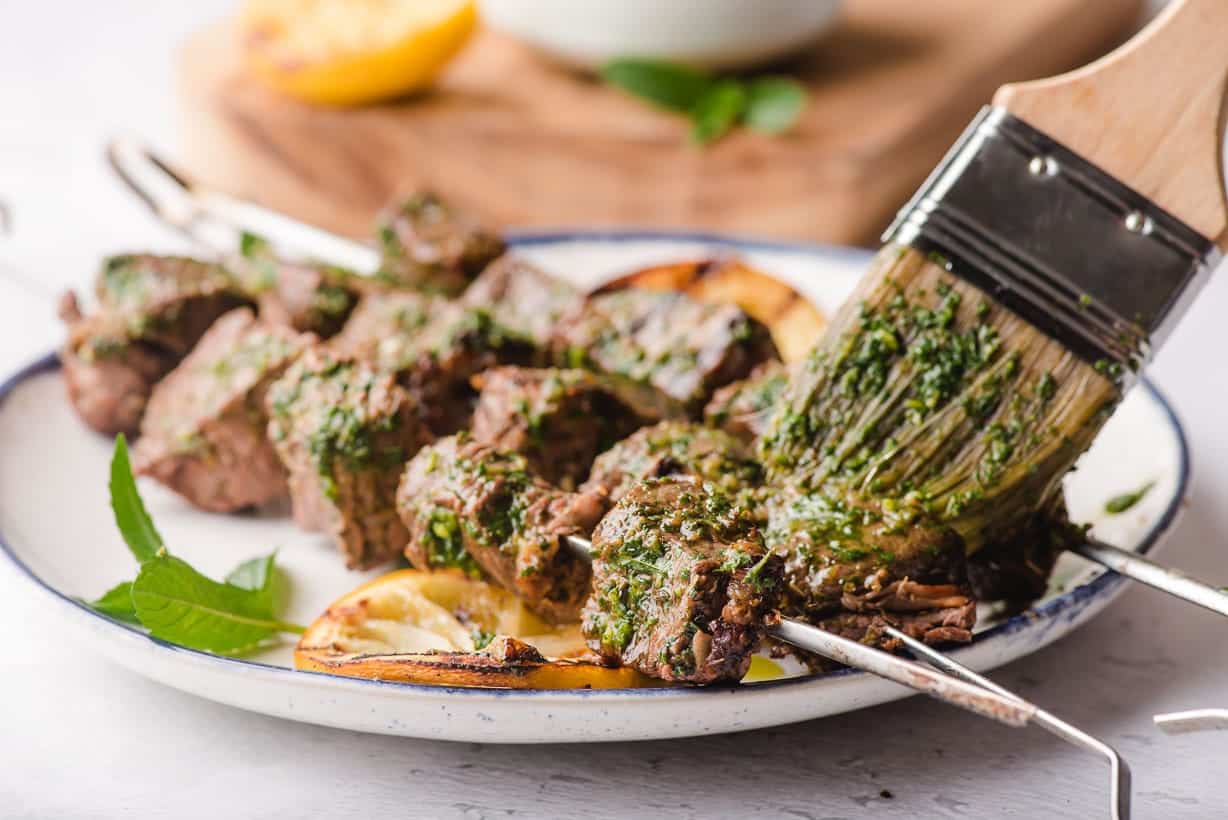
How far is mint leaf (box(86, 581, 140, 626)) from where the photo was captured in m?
3.28

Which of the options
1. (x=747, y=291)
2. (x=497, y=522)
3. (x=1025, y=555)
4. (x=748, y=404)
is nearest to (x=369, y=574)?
(x=497, y=522)

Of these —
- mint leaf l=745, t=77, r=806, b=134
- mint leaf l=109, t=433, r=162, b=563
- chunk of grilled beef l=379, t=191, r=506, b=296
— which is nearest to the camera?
mint leaf l=109, t=433, r=162, b=563

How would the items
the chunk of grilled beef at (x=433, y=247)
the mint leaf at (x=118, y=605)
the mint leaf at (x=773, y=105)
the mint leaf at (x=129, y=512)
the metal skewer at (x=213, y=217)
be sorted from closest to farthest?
the mint leaf at (x=118, y=605) < the mint leaf at (x=129, y=512) < the chunk of grilled beef at (x=433, y=247) < the metal skewer at (x=213, y=217) < the mint leaf at (x=773, y=105)

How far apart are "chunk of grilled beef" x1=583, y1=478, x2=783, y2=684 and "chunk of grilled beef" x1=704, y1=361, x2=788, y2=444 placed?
70 centimetres

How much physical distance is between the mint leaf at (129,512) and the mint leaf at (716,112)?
3424 mm

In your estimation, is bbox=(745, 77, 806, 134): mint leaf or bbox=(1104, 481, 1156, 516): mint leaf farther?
bbox=(745, 77, 806, 134): mint leaf

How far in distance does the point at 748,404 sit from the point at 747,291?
34.8 inches

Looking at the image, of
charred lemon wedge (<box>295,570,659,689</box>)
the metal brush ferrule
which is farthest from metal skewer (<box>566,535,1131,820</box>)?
the metal brush ferrule

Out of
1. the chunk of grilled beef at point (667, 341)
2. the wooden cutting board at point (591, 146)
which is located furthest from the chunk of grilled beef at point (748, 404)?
the wooden cutting board at point (591, 146)

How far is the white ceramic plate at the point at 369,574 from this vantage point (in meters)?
2.84

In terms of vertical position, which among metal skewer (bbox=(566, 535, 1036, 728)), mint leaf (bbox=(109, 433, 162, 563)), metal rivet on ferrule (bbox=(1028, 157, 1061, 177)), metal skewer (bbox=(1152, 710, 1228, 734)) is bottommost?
mint leaf (bbox=(109, 433, 162, 563))

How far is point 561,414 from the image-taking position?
363cm

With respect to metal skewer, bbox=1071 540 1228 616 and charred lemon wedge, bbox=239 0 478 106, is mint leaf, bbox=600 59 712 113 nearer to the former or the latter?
charred lemon wedge, bbox=239 0 478 106

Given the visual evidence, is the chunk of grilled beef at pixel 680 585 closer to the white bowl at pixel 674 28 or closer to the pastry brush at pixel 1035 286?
the pastry brush at pixel 1035 286
